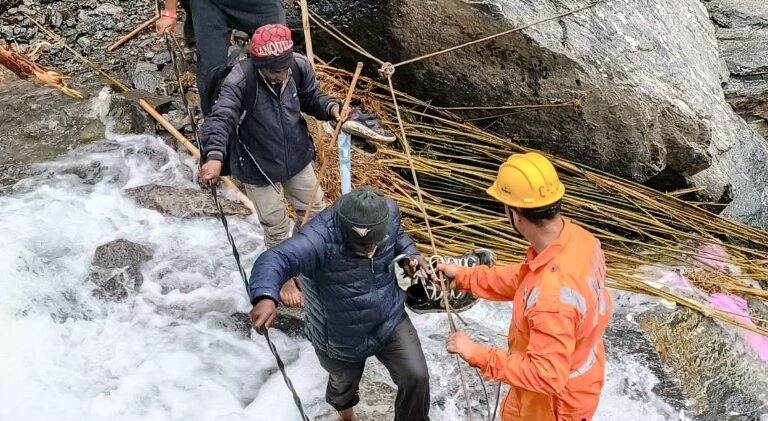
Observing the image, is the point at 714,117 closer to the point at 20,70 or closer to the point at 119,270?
the point at 119,270

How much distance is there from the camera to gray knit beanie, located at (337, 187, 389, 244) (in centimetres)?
282

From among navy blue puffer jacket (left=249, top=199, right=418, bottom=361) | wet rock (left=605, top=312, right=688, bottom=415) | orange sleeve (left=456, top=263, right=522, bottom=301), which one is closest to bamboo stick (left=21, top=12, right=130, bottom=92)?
navy blue puffer jacket (left=249, top=199, right=418, bottom=361)

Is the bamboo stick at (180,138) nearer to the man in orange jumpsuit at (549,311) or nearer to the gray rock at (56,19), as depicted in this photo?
the gray rock at (56,19)

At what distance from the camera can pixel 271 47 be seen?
3.57 m

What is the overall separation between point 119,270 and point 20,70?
290 cm

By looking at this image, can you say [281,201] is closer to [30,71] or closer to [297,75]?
[297,75]

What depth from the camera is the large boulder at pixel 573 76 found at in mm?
5238

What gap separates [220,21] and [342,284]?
8.01ft

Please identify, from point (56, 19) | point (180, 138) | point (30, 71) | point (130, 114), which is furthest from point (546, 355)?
point (56, 19)

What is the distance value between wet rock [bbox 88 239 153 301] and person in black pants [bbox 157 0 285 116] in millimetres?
1124

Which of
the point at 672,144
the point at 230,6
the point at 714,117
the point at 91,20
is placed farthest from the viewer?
the point at 91,20

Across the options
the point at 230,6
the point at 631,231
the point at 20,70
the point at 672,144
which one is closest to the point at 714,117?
the point at 672,144

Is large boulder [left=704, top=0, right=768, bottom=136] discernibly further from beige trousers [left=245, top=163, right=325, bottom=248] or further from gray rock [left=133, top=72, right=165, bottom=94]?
gray rock [left=133, top=72, right=165, bottom=94]

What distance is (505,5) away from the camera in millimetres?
5133
